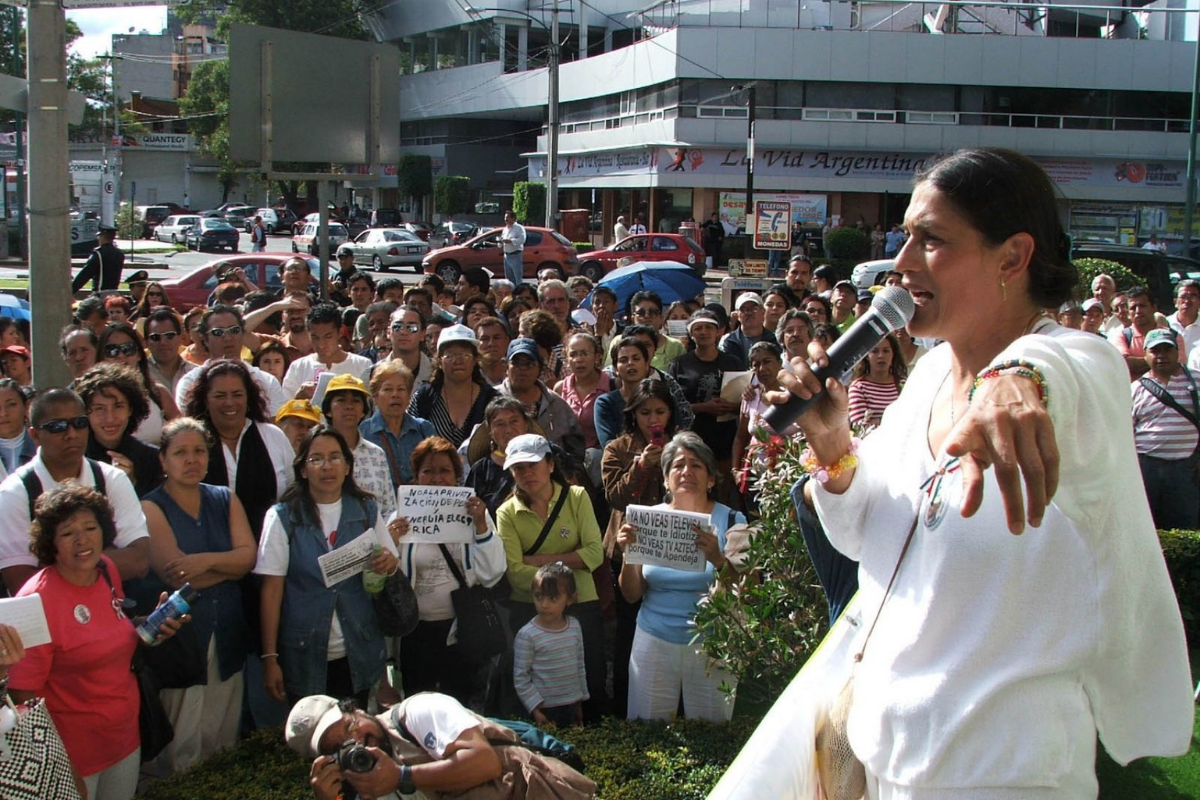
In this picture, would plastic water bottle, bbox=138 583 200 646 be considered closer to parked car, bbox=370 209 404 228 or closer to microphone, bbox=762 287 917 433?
microphone, bbox=762 287 917 433

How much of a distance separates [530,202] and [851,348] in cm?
4781

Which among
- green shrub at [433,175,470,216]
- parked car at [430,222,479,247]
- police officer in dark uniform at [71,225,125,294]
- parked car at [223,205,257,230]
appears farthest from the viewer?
parked car at [223,205,257,230]

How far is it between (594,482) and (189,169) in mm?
81094

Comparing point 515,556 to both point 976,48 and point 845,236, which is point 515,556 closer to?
point 845,236

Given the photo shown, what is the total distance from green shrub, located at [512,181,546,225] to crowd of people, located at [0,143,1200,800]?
37416mm

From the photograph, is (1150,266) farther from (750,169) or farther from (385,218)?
(385,218)

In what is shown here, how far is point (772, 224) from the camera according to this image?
2336 centimetres

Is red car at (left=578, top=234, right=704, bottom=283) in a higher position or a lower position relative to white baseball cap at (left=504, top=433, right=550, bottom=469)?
higher

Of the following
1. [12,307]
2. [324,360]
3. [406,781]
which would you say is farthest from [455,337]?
[12,307]

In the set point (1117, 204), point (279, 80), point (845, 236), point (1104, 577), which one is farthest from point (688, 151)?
point (1104, 577)

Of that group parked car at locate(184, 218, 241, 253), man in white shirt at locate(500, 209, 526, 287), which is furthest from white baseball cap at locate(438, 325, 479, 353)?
parked car at locate(184, 218, 241, 253)

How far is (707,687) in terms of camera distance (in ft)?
18.7

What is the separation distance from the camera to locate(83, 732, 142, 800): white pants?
4.62 metres

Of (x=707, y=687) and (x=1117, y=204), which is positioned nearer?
(x=707, y=687)
